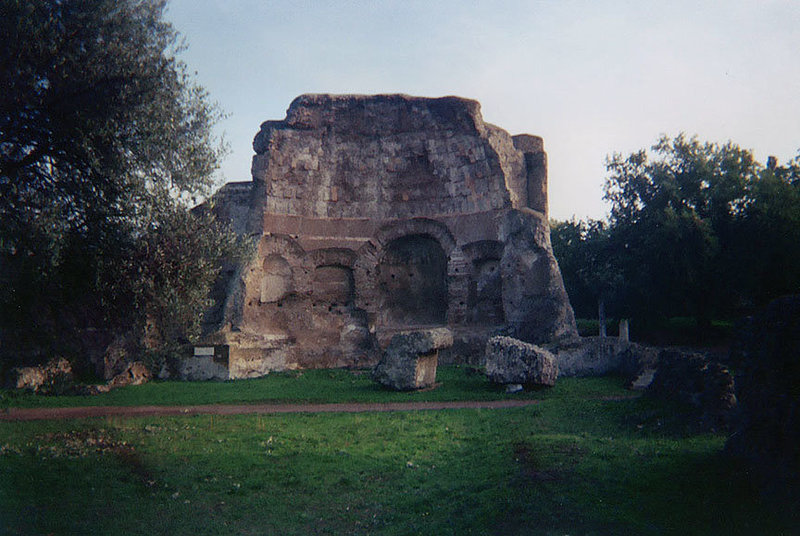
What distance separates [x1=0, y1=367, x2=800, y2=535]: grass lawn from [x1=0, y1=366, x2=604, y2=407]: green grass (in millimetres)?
2188

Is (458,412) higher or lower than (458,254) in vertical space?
lower

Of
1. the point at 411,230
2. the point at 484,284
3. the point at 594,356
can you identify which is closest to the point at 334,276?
the point at 411,230

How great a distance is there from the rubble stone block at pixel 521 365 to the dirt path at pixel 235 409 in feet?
2.75

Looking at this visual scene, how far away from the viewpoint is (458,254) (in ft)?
61.8

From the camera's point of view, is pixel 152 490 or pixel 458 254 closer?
pixel 152 490

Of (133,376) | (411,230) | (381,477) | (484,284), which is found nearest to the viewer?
(381,477)

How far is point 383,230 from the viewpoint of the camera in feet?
64.0

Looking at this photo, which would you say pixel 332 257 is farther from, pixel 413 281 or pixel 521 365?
pixel 521 365

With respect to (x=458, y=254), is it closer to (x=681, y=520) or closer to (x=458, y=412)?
(x=458, y=412)

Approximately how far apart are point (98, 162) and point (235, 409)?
15.2ft

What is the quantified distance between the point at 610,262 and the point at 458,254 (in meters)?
9.72

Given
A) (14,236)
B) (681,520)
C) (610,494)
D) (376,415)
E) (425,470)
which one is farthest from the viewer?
(376,415)

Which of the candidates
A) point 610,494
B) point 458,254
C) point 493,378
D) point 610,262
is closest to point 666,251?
point 610,262

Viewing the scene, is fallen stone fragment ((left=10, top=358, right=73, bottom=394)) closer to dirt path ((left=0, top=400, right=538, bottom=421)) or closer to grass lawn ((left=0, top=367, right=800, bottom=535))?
dirt path ((left=0, top=400, right=538, bottom=421))
